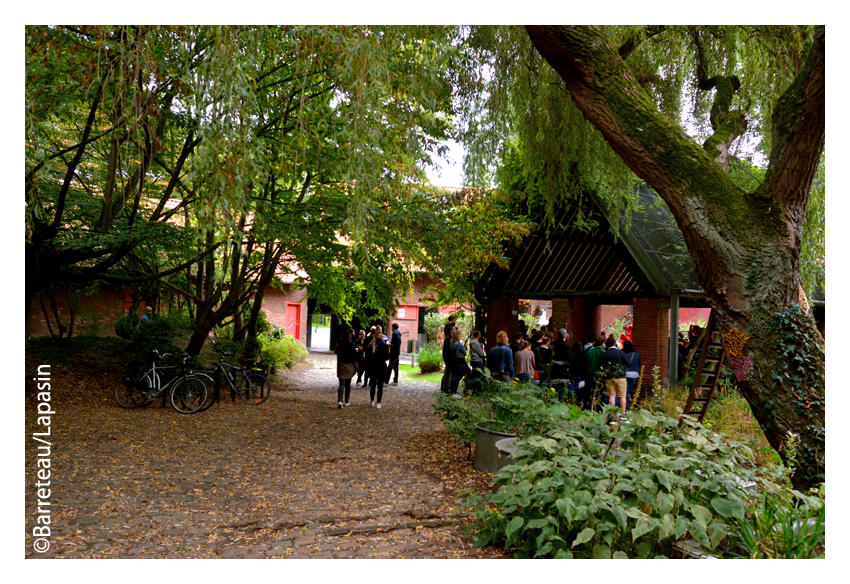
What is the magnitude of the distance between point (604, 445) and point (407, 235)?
6.02 metres

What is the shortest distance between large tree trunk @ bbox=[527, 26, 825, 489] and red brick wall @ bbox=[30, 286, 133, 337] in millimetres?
13414

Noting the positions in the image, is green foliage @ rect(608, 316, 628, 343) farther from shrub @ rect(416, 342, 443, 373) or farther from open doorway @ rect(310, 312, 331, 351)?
open doorway @ rect(310, 312, 331, 351)

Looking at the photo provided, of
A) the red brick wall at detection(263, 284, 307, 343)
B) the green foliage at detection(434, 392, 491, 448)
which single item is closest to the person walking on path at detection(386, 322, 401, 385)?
the green foliage at detection(434, 392, 491, 448)

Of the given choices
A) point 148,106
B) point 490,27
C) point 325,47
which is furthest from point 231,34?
point 490,27

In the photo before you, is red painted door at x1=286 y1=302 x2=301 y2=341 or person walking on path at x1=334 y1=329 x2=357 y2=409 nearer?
person walking on path at x1=334 y1=329 x2=357 y2=409

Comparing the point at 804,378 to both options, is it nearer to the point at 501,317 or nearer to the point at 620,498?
the point at 620,498

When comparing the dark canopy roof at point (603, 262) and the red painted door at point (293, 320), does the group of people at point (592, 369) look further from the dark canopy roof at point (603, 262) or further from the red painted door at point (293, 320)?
the red painted door at point (293, 320)

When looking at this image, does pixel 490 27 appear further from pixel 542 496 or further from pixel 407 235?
pixel 542 496

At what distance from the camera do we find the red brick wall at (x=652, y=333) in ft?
40.9

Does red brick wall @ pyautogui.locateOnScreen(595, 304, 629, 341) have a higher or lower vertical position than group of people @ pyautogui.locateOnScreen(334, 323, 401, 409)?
higher

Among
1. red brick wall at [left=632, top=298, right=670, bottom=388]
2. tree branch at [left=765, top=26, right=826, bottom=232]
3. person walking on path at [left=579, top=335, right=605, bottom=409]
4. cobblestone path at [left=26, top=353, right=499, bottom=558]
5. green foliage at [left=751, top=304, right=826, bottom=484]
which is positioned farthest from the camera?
red brick wall at [left=632, top=298, right=670, bottom=388]

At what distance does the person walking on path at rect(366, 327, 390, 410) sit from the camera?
38.2 ft

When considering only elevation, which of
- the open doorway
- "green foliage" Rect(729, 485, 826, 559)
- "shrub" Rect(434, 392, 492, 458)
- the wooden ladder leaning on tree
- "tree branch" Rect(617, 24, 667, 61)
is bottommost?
the open doorway

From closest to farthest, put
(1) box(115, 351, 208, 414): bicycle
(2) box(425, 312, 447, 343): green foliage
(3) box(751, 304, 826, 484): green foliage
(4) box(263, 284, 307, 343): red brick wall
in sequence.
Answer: (3) box(751, 304, 826, 484): green foliage → (1) box(115, 351, 208, 414): bicycle → (2) box(425, 312, 447, 343): green foliage → (4) box(263, 284, 307, 343): red brick wall
